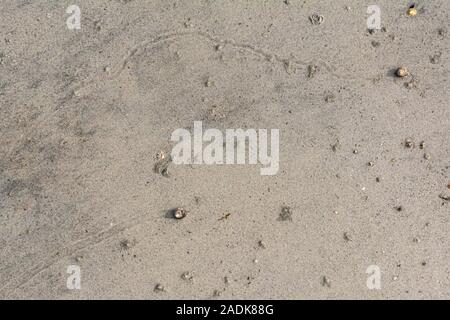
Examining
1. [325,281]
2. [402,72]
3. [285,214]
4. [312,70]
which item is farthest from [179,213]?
[402,72]

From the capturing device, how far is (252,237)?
287 cm

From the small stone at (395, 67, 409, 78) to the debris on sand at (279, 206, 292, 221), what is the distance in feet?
4.40

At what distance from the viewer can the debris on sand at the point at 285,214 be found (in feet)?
9.39

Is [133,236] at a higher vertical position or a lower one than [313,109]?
lower

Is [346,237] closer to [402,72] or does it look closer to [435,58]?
[402,72]

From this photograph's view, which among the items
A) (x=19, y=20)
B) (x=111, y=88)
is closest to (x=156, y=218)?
(x=111, y=88)

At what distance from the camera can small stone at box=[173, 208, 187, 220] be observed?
2.82 metres

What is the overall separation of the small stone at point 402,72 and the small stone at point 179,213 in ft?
6.44

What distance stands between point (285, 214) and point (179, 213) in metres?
0.82

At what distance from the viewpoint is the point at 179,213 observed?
2.82 meters

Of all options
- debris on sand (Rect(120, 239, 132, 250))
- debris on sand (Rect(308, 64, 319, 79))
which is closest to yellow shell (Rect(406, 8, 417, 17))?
debris on sand (Rect(308, 64, 319, 79))
